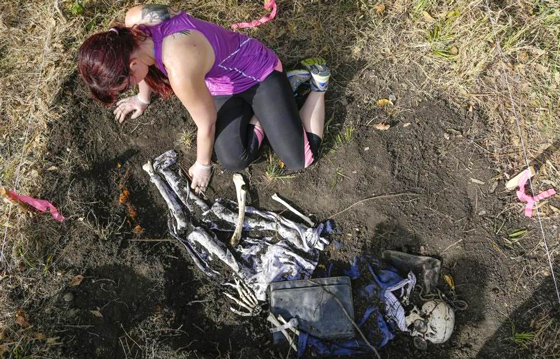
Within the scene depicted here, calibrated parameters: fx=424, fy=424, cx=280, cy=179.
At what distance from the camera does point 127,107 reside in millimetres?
3152

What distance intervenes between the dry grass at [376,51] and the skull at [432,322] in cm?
118

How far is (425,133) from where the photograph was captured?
3168 mm

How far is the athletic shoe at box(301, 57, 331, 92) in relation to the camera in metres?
3.08

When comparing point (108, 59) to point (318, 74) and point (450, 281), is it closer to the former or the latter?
point (318, 74)

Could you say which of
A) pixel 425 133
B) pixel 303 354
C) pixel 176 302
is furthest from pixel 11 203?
pixel 425 133

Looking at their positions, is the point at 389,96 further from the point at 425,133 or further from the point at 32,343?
the point at 32,343

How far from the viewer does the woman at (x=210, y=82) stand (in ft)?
6.95

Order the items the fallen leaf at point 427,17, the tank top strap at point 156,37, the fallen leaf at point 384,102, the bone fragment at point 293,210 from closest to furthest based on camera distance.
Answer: the tank top strap at point 156,37 < the bone fragment at point 293,210 < the fallen leaf at point 384,102 < the fallen leaf at point 427,17

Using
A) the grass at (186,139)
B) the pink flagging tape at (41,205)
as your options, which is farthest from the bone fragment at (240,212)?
the pink flagging tape at (41,205)

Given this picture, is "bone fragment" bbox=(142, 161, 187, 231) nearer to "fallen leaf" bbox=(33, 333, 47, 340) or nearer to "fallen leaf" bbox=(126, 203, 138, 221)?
"fallen leaf" bbox=(126, 203, 138, 221)

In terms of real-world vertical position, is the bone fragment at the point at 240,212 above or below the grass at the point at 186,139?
below

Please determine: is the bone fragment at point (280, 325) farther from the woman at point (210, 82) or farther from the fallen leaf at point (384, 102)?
the fallen leaf at point (384, 102)

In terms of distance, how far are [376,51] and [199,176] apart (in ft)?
5.66

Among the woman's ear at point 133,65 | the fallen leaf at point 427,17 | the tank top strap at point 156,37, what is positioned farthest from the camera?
the fallen leaf at point 427,17
